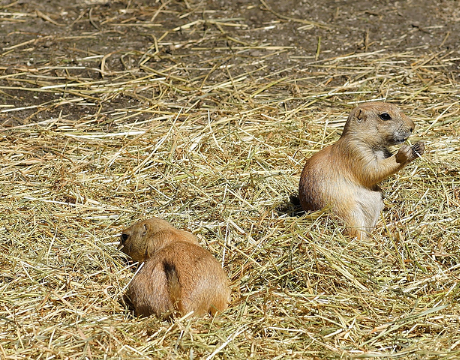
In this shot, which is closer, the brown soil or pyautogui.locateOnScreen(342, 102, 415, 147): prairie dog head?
pyautogui.locateOnScreen(342, 102, 415, 147): prairie dog head

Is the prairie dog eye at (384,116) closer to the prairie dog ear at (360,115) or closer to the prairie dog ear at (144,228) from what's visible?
the prairie dog ear at (360,115)

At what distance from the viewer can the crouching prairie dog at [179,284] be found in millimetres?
4082

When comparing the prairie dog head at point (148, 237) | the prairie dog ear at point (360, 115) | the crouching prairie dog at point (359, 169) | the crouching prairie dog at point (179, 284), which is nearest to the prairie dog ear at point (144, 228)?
the prairie dog head at point (148, 237)

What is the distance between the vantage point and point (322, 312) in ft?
13.7

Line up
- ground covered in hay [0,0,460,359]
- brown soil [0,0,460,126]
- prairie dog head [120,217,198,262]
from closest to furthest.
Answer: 1. ground covered in hay [0,0,460,359]
2. prairie dog head [120,217,198,262]
3. brown soil [0,0,460,126]

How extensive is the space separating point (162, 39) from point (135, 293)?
4.80 metres

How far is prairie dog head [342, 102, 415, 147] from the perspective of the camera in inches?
196

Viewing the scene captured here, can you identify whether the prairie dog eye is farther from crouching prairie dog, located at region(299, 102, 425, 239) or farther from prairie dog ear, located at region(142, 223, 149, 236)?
prairie dog ear, located at region(142, 223, 149, 236)

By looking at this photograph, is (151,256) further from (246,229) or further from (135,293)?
(246,229)

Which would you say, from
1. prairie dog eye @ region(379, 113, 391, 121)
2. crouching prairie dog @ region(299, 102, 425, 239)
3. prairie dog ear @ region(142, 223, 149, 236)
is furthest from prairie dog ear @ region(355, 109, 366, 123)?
prairie dog ear @ region(142, 223, 149, 236)

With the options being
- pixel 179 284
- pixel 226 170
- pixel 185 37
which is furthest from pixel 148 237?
pixel 185 37

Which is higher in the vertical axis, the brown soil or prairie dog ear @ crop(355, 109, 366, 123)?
prairie dog ear @ crop(355, 109, 366, 123)

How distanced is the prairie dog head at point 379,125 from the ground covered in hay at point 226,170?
639 millimetres

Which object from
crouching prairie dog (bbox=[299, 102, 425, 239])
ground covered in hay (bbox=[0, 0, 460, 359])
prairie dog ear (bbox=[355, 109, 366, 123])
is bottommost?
ground covered in hay (bbox=[0, 0, 460, 359])
